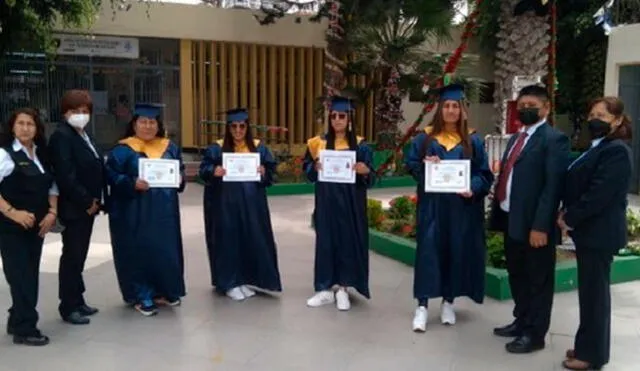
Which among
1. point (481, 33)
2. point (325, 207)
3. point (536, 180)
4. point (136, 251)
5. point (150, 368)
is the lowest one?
point (150, 368)

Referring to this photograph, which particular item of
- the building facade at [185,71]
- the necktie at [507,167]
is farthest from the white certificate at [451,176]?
the building facade at [185,71]

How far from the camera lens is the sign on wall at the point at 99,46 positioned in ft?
46.8

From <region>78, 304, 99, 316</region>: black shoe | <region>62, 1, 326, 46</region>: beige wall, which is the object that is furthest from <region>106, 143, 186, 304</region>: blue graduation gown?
<region>62, 1, 326, 46</region>: beige wall

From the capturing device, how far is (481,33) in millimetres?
16875

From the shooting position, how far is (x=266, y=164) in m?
5.65

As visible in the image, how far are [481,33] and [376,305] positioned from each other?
12.9 m

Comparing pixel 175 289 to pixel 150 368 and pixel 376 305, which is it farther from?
pixel 376 305

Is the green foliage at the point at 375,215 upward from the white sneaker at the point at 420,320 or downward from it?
upward

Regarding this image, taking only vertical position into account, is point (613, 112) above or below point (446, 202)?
above

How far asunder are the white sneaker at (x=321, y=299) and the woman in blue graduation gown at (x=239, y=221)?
1.15 feet

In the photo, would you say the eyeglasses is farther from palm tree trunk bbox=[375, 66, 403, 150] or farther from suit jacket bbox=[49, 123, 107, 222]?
palm tree trunk bbox=[375, 66, 403, 150]

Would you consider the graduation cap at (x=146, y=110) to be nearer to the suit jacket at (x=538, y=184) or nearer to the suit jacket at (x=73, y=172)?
the suit jacket at (x=73, y=172)

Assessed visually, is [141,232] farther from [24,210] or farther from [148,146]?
[24,210]

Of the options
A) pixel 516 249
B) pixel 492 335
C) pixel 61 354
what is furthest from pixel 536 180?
pixel 61 354
